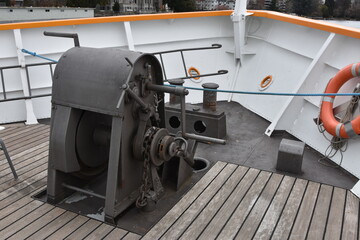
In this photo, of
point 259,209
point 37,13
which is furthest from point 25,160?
point 37,13

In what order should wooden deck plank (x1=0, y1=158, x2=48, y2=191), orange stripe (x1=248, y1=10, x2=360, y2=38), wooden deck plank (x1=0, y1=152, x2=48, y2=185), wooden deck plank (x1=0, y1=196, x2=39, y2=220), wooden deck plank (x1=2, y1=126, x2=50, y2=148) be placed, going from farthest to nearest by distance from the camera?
wooden deck plank (x1=2, y1=126, x2=50, y2=148) → orange stripe (x1=248, y1=10, x2=360, y2=38) → wooden deck plank (x1=0, y1=152, x2=48, y2=185) → wooden deck plank (x1=0, y1=158, x2=48, y2=191) → wooden deck plank (x1=0, y1=196, x2=39, y2=220)

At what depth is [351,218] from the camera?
8.40 ft

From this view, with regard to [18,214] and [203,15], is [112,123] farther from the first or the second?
[203,15]

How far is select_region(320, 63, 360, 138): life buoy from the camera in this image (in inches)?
127

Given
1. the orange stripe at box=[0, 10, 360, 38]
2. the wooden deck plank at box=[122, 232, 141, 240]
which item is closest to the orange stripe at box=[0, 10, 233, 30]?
the orange stripe at box=[0, 10, 360, 38]

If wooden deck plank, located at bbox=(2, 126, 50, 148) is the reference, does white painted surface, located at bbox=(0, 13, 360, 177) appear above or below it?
above

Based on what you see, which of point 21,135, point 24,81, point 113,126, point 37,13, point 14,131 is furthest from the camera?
point 37,13

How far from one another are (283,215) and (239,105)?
9.30 ft

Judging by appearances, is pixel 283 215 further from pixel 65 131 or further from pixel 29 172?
pixel 29 172

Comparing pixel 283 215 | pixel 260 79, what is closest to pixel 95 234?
pixel 283 215

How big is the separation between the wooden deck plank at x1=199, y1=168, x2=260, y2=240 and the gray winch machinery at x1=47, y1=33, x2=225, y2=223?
0.49 m

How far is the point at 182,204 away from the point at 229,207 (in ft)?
1.21

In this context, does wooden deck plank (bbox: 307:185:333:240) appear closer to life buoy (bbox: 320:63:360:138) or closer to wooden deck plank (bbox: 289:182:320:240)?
wooden deck plank (bbox: 289:182:320:240)

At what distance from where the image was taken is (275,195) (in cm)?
284
